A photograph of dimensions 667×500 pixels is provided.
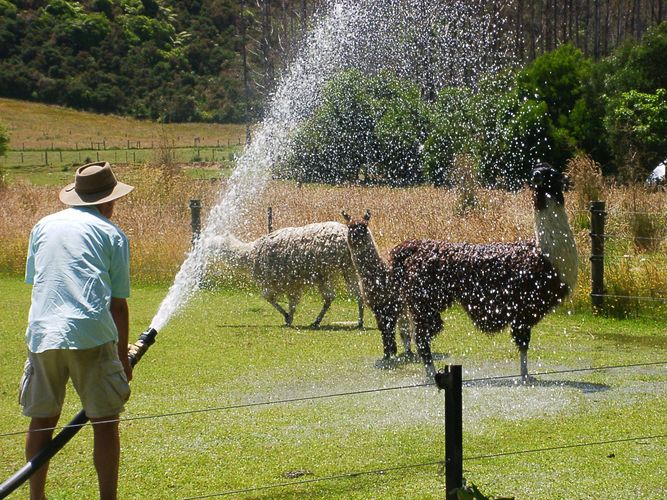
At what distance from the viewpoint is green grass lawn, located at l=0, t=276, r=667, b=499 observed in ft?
20.8

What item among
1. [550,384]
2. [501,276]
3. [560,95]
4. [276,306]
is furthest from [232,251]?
[560,95]

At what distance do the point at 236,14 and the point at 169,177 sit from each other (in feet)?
211

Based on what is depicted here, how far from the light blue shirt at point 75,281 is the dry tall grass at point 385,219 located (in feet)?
28.5

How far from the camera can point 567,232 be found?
9172 mm

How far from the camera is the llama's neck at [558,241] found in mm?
9094

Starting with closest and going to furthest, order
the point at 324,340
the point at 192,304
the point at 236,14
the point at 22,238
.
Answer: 1. the point at 324,340
2. the point at 192,304
3. the point at 22,238
4. the point at 236,14

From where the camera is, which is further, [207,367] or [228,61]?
[228,61]

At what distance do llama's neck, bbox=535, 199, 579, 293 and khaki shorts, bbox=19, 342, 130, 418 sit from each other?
192 inches

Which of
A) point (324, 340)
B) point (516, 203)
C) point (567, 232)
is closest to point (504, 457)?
point (567, 232)

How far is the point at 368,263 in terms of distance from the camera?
34.8ft

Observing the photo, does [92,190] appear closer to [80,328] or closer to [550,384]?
[80,328]

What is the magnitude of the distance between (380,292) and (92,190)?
5243 millimetres

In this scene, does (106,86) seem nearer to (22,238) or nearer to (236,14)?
(236,14)

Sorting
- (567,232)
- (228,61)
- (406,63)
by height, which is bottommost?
(567,232)
